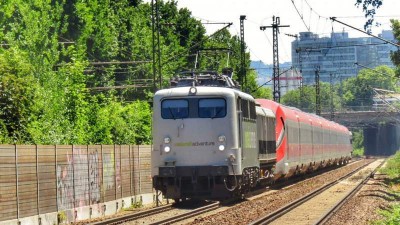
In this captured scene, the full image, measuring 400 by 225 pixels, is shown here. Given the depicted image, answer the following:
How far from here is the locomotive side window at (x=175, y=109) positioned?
30500mm

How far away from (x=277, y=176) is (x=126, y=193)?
35.0 ft

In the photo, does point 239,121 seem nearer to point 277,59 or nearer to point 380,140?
point 277,59

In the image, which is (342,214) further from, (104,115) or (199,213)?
(104,115)

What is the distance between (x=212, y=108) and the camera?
30484 millimetres

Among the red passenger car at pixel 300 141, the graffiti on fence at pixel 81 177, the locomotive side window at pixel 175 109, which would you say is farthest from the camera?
the red passenger car at pixel 300 141

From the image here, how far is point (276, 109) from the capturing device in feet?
143

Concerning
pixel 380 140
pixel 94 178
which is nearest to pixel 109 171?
pixel 94 178

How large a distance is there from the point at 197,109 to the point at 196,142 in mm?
1116

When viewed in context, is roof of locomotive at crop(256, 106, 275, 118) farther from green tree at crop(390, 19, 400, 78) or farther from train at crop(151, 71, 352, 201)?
green tree at crop(390, 19, 400, 78)

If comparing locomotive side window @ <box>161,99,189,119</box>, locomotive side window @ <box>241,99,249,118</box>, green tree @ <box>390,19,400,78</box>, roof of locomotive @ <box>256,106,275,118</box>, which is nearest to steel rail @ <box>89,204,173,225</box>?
locomotive side window @ <box>161,99,189,119</box>

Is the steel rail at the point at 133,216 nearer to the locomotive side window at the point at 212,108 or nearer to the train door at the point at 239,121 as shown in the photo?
the train door at the point at 239,121

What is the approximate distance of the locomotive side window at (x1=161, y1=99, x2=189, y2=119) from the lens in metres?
30.5

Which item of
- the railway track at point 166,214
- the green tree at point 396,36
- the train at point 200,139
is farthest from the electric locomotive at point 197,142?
the green tree at point 396,36

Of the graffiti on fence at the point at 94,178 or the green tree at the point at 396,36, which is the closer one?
the graffiti on fence at the point at 94,178
